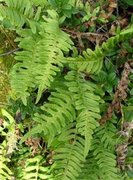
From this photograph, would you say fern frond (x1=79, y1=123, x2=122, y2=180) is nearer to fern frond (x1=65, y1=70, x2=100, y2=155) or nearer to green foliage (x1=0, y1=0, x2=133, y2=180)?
green foliage (x1=0, y1=0, x2=133, y2=180)

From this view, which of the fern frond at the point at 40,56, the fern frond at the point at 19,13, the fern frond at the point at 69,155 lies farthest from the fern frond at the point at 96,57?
the fern frond at the point at 69,155

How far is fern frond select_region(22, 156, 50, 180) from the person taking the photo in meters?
2.90

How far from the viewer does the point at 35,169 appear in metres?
2.98

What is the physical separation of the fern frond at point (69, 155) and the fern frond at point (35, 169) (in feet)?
1.07

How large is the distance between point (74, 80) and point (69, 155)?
501mm

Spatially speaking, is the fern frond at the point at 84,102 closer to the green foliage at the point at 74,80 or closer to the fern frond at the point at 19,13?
the green foliage at the point at 74,80

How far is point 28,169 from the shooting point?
2896 mm

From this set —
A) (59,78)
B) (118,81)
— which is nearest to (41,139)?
(59,78)

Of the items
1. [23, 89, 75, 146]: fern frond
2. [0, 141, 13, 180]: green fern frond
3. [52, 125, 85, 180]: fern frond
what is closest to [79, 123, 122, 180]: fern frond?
[52, 125, 85, 180]: fern frond

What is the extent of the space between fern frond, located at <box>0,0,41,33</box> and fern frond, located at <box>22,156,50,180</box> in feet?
3.44

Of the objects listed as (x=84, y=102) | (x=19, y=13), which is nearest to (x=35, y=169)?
(x=84, y=102)

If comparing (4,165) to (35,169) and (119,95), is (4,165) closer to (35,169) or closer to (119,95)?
(35,169)

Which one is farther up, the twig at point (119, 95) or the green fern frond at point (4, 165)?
the twig at point (119, 95)

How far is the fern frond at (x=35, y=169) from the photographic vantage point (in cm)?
290
